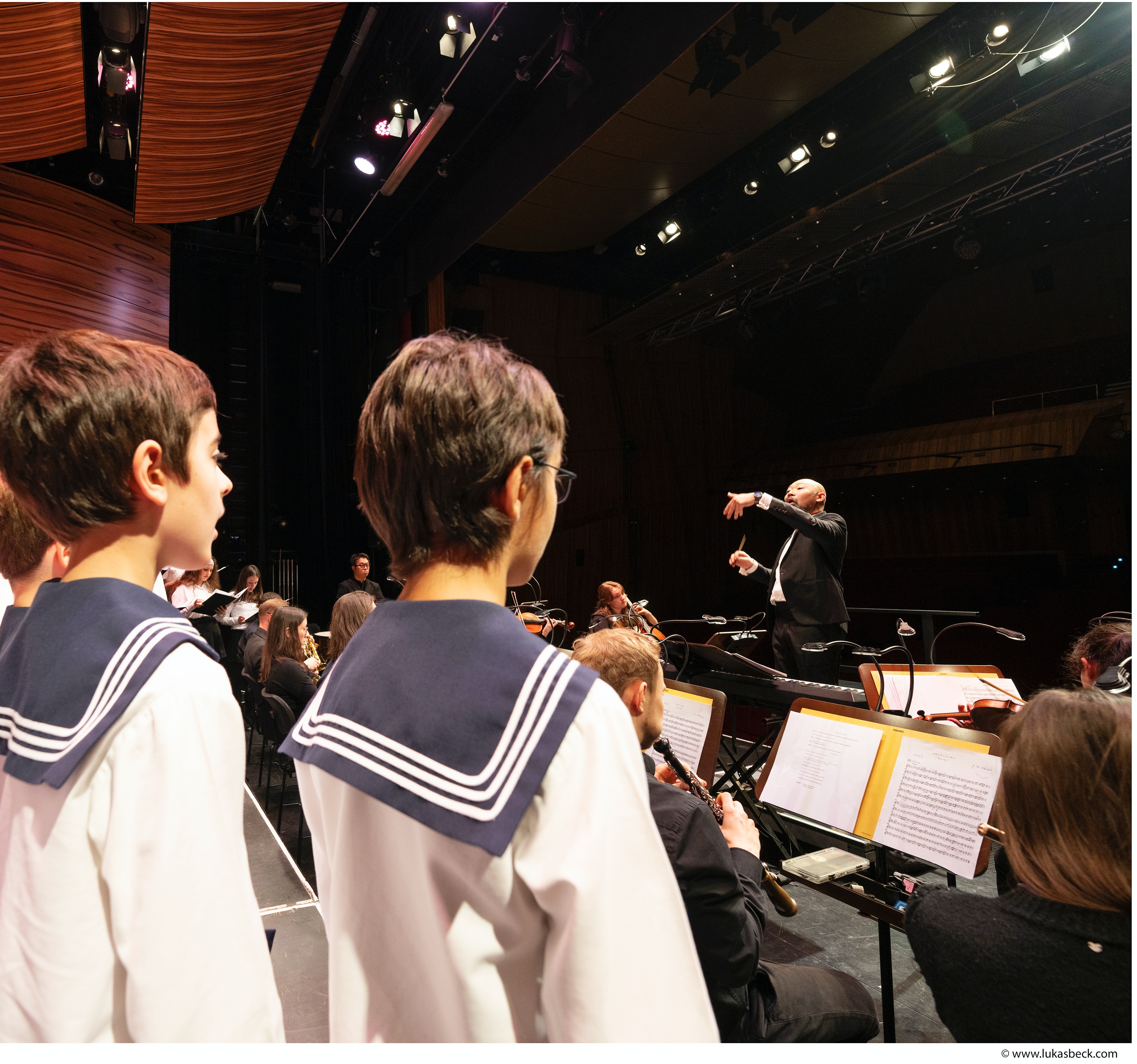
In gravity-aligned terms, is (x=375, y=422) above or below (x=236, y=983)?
above

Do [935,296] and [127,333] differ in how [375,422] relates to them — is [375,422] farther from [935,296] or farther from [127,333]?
[935,296]

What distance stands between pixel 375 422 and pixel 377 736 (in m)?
0.35

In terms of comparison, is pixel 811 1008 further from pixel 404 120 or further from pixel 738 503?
pixel 404 120

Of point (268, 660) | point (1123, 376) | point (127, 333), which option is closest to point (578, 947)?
point (268, 660)

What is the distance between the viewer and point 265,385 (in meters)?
9.62

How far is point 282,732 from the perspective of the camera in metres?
3.65

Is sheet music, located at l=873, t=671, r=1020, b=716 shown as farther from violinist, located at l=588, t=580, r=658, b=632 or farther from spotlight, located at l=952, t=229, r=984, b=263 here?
spotlight, located at l=952, t=229, r=984, b=263

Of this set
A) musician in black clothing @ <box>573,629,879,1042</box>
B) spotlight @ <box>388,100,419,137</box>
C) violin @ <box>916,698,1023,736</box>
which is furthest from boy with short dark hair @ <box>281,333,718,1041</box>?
spotlight @ <box>388,100,419,137</box>

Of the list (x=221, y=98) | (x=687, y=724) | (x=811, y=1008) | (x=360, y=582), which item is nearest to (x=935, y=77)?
(x=221, y=98)

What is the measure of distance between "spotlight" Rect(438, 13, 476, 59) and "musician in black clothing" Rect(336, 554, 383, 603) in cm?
489

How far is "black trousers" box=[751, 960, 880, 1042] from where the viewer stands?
65.4 inches

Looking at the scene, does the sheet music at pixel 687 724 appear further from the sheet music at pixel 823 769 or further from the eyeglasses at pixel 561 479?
the eyeglasses at pixel 561 479

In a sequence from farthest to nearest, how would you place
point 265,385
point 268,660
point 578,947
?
point 265,385 → point 268,660 → point 578,947

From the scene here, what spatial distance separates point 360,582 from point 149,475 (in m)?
7.86
